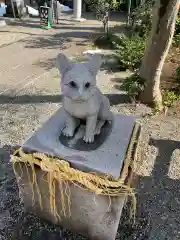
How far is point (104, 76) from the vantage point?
6.44m

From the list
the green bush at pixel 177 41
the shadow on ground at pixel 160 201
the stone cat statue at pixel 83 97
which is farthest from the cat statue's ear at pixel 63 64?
the green bush at pixel 177 41

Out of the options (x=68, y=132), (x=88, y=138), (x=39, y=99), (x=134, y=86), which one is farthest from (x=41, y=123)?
(x=88, y=138)

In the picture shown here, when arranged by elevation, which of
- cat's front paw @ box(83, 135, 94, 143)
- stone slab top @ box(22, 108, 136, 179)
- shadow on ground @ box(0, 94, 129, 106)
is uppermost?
cat's front paw @ box(83, 135, 94, 143)

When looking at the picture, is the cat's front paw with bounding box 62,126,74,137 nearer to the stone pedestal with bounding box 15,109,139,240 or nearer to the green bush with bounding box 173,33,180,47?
the stone pedestal with bounding box 15,109,139,240

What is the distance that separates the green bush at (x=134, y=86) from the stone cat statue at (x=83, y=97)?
2.39 m

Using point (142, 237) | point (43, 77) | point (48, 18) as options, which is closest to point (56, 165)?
point (142, 237)

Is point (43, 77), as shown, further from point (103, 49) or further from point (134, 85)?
point (103, 49)

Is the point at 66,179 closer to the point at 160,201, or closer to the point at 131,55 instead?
the point at 160,201

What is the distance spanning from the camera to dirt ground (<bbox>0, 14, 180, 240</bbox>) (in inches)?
115

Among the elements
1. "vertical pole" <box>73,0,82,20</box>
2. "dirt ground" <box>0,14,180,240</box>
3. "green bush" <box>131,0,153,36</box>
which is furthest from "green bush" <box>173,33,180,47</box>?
"vertical pole" <box>73,0,82,20</box>

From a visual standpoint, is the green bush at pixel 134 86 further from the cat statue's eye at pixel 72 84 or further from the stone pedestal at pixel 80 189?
the cat statue's eye at pixel 72 84

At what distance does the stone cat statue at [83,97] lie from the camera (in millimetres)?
2240

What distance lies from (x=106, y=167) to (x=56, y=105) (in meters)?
2.89

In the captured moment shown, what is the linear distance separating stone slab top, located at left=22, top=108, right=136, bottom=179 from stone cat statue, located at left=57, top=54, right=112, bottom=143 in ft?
0.47
